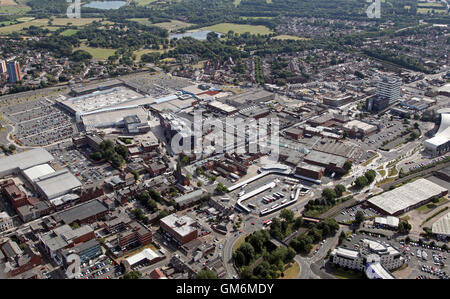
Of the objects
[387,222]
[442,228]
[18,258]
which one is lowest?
[442,228]

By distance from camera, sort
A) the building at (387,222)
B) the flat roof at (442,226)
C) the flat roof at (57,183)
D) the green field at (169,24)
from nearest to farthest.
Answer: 1. the flat roof at (442,226)
2. the building at (387,222)
3. the flat roof at (57,183)
4. the green field at (169,24)

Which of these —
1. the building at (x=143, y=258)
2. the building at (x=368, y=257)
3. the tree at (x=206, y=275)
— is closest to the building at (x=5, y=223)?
the building at (x=143, y=258)

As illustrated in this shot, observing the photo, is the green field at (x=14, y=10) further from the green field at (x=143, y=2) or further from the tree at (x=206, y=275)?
the tree at (x=206, y=275)

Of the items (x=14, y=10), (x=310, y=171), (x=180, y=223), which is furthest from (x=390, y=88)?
(x=14, y=10)

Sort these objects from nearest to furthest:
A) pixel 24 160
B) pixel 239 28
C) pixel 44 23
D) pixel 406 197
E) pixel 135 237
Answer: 1. pixel 135 237
2. pixel 406 197
3. pixel 24 160
4. pixel 44 23
5. pixel 239 28

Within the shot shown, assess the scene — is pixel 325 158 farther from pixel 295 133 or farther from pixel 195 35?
pixel 195 35

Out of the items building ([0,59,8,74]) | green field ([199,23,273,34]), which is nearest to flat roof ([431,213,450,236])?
building ([0,59,8,74])

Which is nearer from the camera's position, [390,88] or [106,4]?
[390,88]
